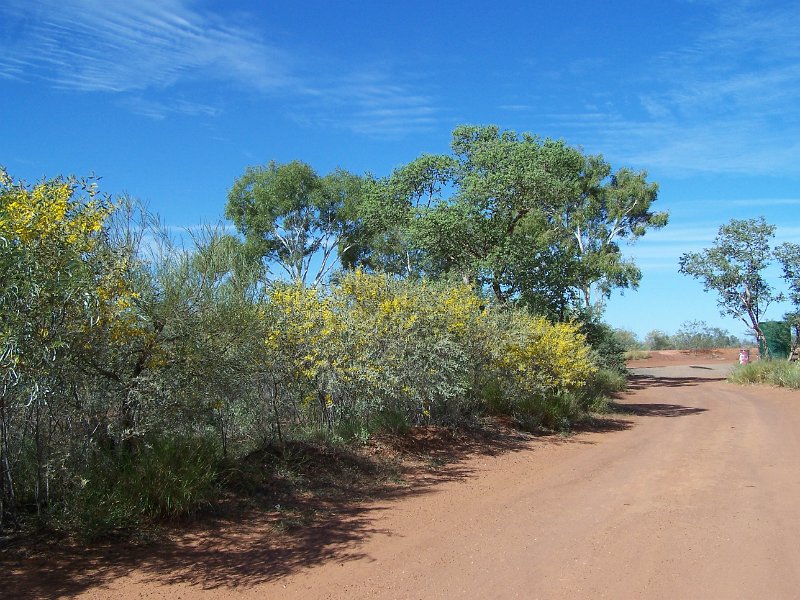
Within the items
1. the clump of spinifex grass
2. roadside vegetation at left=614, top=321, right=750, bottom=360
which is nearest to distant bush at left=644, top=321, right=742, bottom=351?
roadside vegetation at left=614, top=321, right=750, bottom=360

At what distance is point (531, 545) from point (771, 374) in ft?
83.8

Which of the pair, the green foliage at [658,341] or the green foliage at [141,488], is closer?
the green foliage at [141,488]

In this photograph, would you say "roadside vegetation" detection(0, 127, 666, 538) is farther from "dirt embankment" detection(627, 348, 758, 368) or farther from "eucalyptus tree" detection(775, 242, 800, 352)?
"dirt embankment" detection(627, 348, 758, 368)

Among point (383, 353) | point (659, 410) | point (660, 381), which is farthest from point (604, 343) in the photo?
point (383, 353)

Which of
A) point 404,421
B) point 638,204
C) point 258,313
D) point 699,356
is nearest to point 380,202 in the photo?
point 404,421

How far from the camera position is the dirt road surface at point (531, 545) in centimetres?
529

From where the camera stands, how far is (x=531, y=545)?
6.39m

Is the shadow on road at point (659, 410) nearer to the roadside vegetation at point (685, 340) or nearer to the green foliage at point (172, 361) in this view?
the green foliage at point (172, 361)

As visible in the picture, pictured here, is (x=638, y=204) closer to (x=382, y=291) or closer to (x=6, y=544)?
(x=382, y=291)

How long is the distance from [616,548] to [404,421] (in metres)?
5.80

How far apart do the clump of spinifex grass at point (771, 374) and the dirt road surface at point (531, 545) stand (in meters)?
16.6

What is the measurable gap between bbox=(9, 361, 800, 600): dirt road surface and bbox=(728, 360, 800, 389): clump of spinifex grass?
54.5ft

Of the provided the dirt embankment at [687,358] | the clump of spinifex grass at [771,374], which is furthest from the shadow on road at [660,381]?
the dirt embankment at [687,358]

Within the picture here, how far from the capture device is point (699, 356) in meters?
61.4
